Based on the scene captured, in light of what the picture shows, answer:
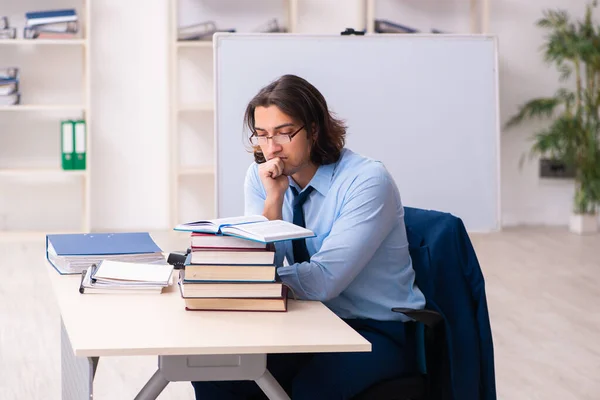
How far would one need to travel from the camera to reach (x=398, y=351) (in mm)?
1920

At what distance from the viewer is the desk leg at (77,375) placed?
163cm

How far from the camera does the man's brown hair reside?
2047 mm

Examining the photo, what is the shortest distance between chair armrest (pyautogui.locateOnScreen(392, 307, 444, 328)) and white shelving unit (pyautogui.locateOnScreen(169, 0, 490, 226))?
410 centimetres

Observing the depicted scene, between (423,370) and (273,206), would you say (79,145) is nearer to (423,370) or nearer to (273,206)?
(273,206)

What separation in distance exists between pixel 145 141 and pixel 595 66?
305 cm

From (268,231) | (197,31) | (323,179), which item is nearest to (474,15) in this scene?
(197,31)

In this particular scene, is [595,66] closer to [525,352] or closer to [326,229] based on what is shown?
[525,352]

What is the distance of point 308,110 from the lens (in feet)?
6.79

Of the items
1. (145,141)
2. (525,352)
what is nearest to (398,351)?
(525,352)

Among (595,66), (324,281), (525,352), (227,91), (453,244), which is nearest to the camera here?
(324,281)

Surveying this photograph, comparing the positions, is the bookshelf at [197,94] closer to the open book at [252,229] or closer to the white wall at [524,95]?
the white wall at [524,95]

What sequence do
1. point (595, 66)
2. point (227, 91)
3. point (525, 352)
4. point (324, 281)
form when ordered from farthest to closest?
point (595, 66), point (227, 91), point (525, 352), point (324, 281)

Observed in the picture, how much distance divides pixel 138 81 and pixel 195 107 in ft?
1.63

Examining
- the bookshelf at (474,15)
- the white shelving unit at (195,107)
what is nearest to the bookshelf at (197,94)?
the white shelving unit at (195,107)
